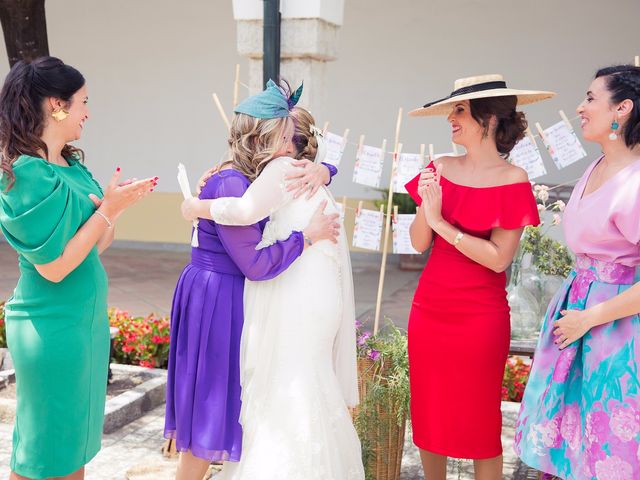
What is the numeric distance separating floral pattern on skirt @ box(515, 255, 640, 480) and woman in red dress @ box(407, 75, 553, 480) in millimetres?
247

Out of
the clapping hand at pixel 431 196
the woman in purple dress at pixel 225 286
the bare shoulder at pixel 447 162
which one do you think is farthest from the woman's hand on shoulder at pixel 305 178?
the bare shoulder at pixel 447 162

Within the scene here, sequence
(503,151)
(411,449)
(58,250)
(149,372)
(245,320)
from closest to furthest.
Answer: (58,250), (245,320), (503,151), (411,449), (149,372)

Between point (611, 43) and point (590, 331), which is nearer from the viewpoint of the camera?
point (590, 331)

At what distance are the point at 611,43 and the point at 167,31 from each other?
5.51 m

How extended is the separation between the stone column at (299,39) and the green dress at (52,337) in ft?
7.99

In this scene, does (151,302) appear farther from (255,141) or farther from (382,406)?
(255,141)

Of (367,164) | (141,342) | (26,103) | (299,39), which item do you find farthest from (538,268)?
(141,342)

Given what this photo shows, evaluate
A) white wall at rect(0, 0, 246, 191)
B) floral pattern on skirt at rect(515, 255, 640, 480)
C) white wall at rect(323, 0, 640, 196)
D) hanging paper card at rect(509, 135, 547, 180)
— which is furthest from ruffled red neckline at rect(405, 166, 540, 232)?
white wall at rect(0, 0, 246, 191)

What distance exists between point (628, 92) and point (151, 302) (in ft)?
20.3

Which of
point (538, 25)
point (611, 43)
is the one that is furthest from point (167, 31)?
point (611, 43)

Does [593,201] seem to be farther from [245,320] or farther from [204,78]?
[204,78]

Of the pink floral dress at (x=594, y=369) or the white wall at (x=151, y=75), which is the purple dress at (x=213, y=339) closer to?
the pink floral dress at (x=594, y=369)

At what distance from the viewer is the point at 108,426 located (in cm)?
450

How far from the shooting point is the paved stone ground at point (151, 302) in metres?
4.07
